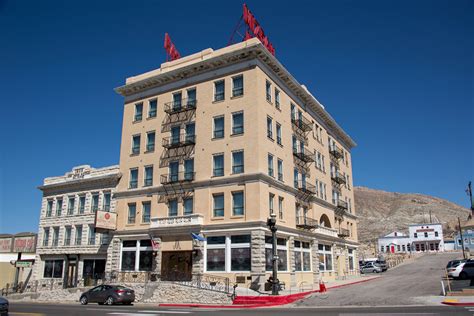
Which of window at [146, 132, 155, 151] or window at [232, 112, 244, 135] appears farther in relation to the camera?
window at [146, 132, 155, 151]

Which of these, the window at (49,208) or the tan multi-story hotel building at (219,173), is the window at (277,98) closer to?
the tan multi-story hotel building at (219,173)

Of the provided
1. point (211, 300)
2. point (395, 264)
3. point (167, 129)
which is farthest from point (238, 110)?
point (395, 264)

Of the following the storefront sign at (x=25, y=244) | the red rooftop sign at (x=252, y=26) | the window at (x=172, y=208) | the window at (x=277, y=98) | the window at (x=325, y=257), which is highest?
the red rooftop sign at (x=252, y=26)

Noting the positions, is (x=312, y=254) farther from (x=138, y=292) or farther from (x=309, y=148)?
(x=138, y=292)

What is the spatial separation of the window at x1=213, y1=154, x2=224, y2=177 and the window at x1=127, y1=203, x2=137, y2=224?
10170 millimetres

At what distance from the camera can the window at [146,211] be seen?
Result: 40875 millimetres

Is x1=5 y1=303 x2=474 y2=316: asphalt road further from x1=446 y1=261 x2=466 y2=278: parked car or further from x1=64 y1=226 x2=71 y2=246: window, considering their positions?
x1=64 y1=226 x2=71 y2=246: window

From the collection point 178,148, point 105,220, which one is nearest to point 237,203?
point 178,148

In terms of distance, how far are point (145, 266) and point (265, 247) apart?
12330mm

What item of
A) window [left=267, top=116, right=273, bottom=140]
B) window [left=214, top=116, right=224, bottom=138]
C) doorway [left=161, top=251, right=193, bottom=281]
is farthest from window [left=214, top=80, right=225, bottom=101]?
doorway [left=161, top=251, right=193, bottom=281]

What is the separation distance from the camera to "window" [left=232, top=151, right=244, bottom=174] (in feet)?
119

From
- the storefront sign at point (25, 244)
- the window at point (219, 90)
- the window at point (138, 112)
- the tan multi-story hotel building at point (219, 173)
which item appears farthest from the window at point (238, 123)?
the storefront sign at point (25, 244)

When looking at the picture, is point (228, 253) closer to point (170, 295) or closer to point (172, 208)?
point (170, 295)

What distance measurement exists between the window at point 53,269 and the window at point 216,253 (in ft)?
71.0
